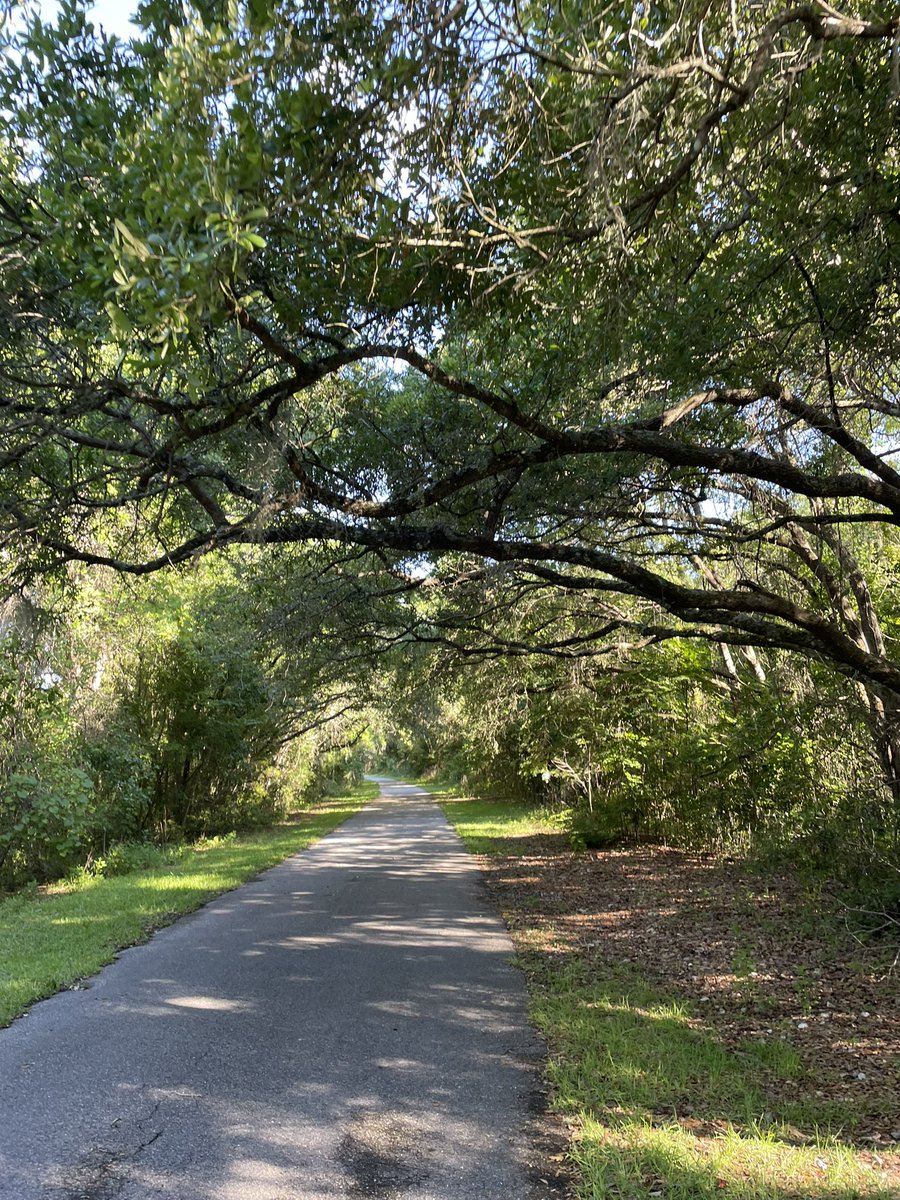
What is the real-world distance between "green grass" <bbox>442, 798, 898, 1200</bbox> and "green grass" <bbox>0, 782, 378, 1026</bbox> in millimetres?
4239

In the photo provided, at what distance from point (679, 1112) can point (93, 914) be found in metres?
8.19

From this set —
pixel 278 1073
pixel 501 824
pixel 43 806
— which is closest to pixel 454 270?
pixel 278 1073

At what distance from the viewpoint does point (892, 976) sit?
255 inches

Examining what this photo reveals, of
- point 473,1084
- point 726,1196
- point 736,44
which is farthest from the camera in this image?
point 473,1084

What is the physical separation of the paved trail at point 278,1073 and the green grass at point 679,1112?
300mm

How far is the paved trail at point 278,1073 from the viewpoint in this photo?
3.40 m

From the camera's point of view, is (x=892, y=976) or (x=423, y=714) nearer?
(x=892, y=976)

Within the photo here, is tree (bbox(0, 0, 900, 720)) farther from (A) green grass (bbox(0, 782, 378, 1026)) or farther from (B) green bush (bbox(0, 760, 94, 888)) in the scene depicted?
(B) green bush (bbox(0, 760, 94, 888))

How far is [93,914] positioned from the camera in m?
9.68

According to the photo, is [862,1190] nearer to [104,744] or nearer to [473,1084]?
[473,1084]

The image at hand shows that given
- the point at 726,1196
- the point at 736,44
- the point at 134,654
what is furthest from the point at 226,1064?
the point at 134,654

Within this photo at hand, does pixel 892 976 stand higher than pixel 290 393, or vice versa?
pixel 290 393

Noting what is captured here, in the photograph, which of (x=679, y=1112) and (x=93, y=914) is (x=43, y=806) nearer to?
(x=93, y=914)

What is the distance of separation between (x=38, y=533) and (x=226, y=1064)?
4269 millimetres
